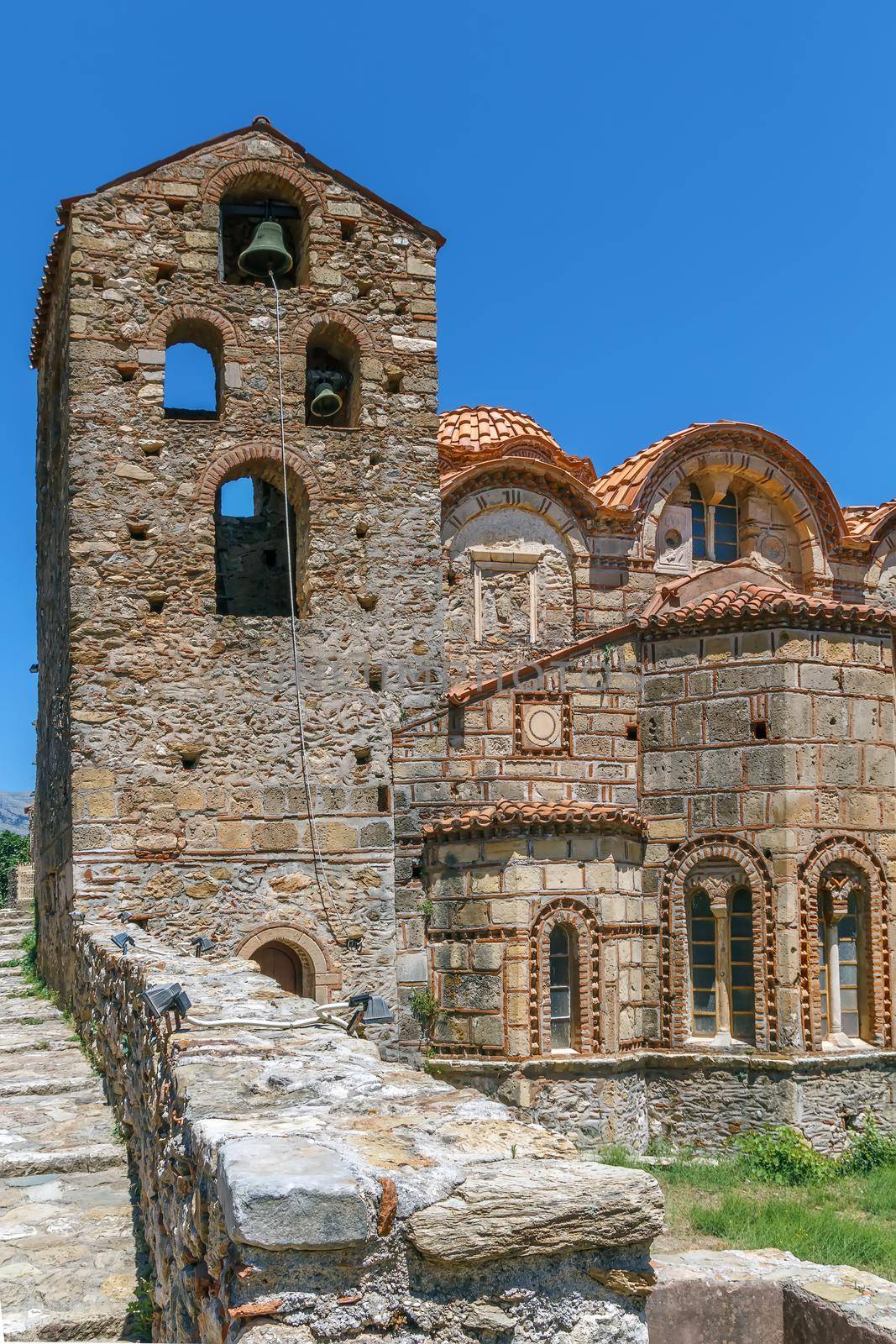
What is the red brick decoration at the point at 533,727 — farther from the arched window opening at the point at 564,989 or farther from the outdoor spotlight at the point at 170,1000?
the outdoor spotlight at the point at 170,1000

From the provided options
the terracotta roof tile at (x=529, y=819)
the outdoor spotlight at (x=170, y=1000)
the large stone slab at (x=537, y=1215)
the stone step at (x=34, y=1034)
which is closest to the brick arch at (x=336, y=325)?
the terracotta roof tile at (x=529, y=819)

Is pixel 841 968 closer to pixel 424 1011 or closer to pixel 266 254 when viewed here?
pixel 424 1011

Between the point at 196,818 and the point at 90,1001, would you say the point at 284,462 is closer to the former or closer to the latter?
the point at 196,818

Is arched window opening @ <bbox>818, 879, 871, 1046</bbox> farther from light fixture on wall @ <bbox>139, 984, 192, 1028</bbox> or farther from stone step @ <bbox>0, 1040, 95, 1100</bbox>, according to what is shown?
light fixture on wall @ <bbox>139, 984, 192, 1028</bbox>

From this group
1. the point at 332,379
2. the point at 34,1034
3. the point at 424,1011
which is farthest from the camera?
the point at 332,379

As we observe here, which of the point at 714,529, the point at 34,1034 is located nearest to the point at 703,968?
the point at 34,1034

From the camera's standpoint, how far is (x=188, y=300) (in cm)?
1233

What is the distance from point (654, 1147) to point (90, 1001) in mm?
5734

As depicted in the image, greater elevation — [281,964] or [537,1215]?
[537,1215]

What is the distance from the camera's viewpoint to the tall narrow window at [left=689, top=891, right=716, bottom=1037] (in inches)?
490

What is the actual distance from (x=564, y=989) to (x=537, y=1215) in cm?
964

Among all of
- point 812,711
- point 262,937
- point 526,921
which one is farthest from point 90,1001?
point 812,711

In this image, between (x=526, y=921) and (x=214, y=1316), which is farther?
(x=526, y=921)

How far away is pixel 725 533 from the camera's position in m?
16.7
